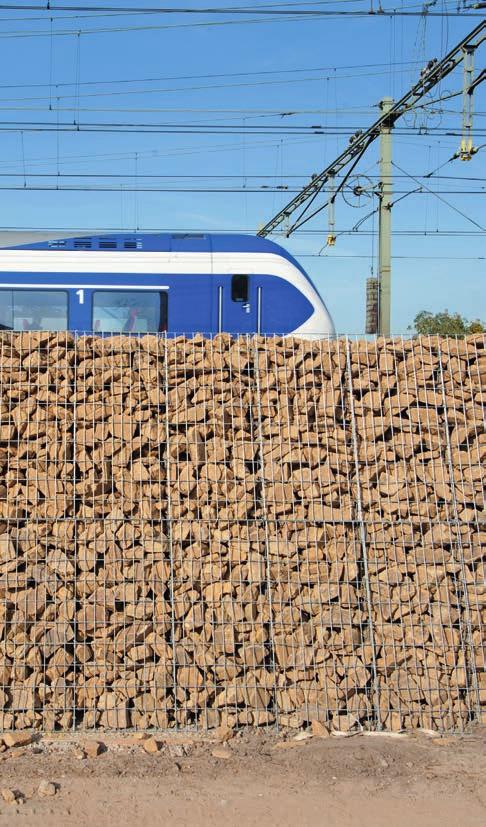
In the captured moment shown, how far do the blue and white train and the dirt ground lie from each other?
8.09 meters

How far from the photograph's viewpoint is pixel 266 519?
600 cm

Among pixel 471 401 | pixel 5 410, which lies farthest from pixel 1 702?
pixel 471 401

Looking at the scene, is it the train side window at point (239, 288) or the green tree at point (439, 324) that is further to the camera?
the green tree at point (439, 324)

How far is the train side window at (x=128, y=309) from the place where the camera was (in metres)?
12.7

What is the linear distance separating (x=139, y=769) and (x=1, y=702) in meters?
1.16

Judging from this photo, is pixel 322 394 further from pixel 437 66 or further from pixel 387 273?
pixel 387 273

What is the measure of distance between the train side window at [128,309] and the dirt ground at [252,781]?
817 centimetres

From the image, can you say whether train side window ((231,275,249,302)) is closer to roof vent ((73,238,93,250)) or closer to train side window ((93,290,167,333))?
train side window ((93,290,167,333))

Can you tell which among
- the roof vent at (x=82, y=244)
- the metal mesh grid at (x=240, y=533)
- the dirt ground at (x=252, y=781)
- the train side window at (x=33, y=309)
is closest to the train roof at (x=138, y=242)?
the roof vent at (x=82, y=244)

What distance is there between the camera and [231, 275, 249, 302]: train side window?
507 inches

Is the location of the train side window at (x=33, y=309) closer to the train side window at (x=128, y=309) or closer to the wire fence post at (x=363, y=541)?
the train side window at (x=128, y=309)

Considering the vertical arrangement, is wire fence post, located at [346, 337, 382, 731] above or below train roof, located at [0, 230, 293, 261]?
Answer: below

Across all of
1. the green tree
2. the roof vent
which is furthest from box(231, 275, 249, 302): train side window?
the green tree

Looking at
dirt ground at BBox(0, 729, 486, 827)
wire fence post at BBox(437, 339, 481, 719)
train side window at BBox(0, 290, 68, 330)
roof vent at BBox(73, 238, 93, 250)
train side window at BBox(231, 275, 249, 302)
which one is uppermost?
roof vent at BBox(73, 238, 93, 250)
